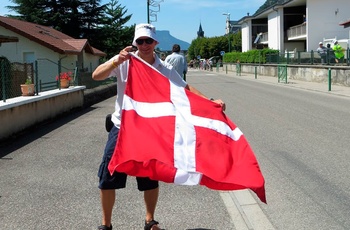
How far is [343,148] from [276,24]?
155 ft

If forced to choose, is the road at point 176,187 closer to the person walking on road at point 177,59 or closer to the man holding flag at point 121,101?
the man holding flag at point 121,101

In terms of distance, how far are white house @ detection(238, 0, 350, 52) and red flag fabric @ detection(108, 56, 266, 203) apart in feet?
118

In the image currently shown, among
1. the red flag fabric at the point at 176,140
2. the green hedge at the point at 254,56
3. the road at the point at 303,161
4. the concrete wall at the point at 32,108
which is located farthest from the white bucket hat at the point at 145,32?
the green hedge at the point at 254,56

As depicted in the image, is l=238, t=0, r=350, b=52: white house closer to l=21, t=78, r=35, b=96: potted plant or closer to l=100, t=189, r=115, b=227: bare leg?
l=21, t=78, r=35, b=96: potted plant

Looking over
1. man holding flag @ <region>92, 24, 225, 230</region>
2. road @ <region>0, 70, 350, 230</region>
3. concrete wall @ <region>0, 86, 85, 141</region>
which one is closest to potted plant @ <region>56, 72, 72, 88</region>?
concrete wall @ <region>0, 86, 85, 141</region>

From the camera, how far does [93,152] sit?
8.34 m

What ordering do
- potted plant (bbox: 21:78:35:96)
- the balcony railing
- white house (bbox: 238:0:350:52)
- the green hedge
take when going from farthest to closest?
the balcony railing, the green hedge, white house (bbox: 238:0:350:52), potted plant (bbox: 21:78:35:96)

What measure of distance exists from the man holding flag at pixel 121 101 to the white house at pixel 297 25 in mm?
35888

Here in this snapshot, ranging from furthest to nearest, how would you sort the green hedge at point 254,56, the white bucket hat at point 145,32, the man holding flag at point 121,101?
the green hedge at point 254,56, the white bucket hat at point 145,32, the man holding flag at point 121,101

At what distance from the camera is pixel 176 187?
597 cm

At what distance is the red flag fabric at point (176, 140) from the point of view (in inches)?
139

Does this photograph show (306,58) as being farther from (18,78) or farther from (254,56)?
(18,78)

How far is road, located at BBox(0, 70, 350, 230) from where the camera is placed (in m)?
4.59

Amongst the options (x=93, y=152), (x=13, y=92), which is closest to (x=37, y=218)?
(x=93, y=152)
